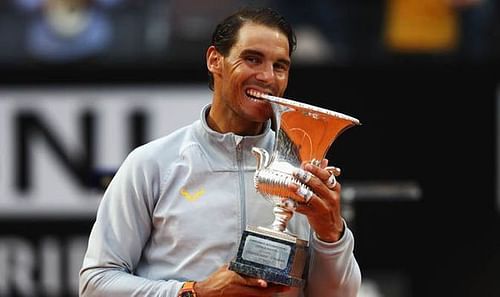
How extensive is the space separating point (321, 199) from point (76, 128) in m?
4.09

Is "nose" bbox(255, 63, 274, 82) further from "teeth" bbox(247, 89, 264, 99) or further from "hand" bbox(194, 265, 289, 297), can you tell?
"hand" bbox(194, 265, 289, 297)

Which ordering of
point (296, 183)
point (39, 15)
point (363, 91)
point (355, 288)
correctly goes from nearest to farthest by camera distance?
1. point (296, 183)
2. point (355, 288)
3. point (363, 91)
4. point (39, 15)

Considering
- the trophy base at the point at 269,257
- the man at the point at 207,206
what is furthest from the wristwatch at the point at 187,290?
the trophy base at the point at 269,257

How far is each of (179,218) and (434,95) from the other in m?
3.90

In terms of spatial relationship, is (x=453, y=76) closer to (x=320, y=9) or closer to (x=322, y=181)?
(x=320, y=9)

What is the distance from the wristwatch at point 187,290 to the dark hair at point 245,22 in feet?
2.06

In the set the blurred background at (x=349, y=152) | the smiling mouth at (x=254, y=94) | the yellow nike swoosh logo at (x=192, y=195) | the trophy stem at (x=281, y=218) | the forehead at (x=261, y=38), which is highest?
the forehead at (x=261, y=38)

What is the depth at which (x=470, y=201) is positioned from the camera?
6.79 meters

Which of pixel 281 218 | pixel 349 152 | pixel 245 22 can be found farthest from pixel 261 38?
pixel 349 152

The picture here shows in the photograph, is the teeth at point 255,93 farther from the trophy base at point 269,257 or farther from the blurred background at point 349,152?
the blurred background at point 349,152

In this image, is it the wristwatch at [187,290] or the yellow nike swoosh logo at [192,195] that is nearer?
the wristwatch at [187,290]

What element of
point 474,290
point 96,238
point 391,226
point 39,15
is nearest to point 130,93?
point 39,15

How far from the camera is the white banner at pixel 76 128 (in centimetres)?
678

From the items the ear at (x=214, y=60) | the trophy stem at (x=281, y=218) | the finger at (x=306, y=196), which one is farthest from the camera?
the ear at (x=214, y=60)
